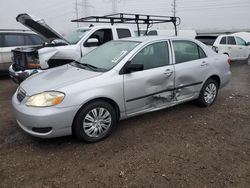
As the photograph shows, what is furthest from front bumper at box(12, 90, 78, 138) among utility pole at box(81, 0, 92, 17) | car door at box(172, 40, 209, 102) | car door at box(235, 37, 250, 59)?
utility pole at box(81, 0, 92, 17)

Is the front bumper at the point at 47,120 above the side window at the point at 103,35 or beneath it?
beneath

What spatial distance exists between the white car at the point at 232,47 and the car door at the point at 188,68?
295 inches

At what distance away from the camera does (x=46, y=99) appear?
3.60m

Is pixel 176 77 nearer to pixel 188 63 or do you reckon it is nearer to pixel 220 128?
pixel 188 63

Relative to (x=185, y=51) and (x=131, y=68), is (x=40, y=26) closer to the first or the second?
(x=131, y=68)

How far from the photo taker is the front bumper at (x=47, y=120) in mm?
3500

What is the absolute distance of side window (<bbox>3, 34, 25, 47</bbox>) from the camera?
348 inches

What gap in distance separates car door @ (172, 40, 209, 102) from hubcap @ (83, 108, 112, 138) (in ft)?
5.08

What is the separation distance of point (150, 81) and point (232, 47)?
9816mm

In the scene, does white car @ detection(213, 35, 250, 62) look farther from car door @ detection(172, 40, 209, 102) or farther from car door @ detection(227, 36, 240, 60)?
car door @ detection(172, 40, 209, 102)

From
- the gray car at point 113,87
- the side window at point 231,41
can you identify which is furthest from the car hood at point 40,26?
the side window at point 231,41

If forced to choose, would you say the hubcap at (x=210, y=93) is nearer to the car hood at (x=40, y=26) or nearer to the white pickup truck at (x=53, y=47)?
the white pickup truck at (x=53, y=47)

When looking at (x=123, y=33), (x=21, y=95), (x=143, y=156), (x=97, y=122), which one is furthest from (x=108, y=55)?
(x=123, y=33)

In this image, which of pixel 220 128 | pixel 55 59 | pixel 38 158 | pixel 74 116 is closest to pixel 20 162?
pixel 38 158
